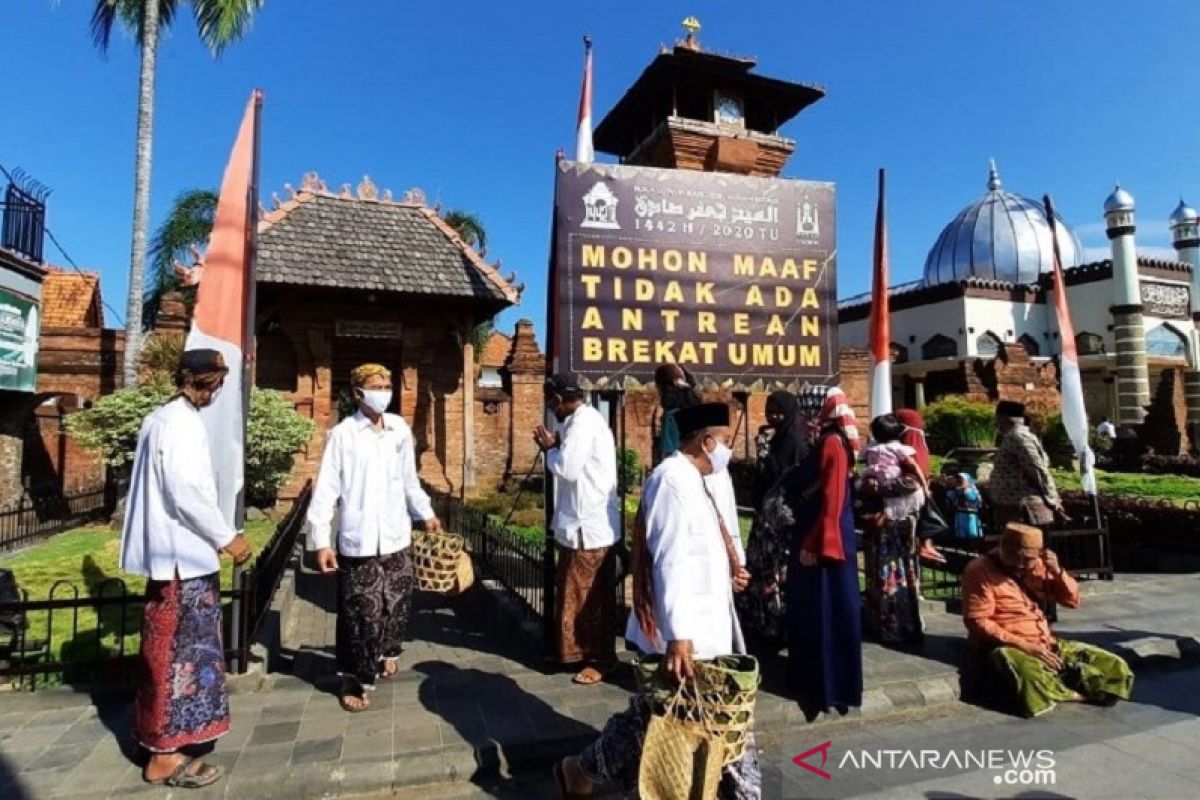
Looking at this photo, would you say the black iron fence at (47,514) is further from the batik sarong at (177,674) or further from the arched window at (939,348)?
the arched window at (939,348)

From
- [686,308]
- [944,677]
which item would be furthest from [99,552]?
[944,677]

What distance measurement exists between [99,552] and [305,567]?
262 centimetres

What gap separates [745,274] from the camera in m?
5.75

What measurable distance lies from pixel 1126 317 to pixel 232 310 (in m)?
36.9

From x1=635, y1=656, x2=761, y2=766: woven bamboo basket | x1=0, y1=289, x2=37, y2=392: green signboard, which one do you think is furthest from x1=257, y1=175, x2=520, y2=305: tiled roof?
x1=635, y1=656, x2=761, y2=766: woven bamboo basket

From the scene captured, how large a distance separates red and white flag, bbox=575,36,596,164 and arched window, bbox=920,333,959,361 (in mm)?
30325

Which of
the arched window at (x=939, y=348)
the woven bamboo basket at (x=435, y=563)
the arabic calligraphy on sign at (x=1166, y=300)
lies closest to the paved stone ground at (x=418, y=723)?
the woven bamboo basket at (x=435, y=563)

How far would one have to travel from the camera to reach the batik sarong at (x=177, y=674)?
10.6ft

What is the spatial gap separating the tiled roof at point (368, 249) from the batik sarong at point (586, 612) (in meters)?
9.18

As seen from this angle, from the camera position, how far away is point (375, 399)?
4250 millimetres

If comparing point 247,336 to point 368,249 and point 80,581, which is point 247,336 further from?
point 368,249

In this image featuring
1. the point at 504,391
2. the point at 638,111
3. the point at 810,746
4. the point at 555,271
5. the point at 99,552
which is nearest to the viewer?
the point at 810,746

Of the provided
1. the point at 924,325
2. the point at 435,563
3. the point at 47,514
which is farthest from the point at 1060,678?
the point at 924,325

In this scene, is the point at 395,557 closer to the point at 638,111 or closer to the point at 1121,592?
the point at 1121,592
